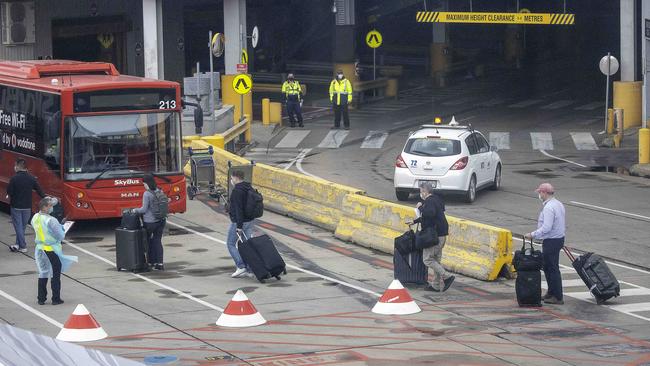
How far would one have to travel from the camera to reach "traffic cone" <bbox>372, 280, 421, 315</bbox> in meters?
16.3

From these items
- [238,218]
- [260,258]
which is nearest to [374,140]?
[238,218]

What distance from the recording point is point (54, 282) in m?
17.0

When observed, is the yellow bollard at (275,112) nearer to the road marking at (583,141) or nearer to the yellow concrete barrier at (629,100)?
the road marking at (583,141)

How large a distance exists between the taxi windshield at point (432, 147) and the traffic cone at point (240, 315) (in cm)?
1169

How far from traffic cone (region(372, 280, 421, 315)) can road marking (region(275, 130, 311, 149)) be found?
21.9 meters

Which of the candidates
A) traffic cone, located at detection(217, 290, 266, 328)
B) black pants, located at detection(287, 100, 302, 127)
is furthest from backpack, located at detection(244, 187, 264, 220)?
black pants, located at detection(287, 100, 302, 127)

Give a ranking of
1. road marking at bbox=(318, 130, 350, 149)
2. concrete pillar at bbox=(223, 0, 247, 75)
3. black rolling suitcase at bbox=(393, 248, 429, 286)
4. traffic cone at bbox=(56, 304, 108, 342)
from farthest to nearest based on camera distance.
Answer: concrete pillar at bbox=(223, 0, 247, 75) → road marking at bbox=(318, 130, 350, 149) → black rolling suitcase at bbox=(393, 248, 429, 286) → traffic cone at bbox=(56, 304, 108, 342)

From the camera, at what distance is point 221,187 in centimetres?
2839

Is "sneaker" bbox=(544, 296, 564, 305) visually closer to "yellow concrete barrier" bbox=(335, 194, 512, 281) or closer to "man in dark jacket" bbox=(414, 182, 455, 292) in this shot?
"man in dark jacket" bbox=(414, 182, 455, 292)

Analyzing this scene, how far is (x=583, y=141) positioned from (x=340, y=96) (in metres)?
7.96

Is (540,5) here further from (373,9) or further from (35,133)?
(35,133)

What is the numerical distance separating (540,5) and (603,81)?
11.6 meters

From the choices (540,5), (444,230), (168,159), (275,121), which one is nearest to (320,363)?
(444,230)

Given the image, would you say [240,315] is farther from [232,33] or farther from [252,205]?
[232,33]
